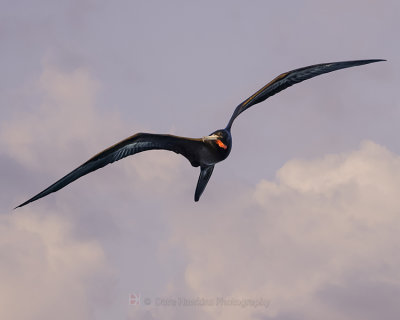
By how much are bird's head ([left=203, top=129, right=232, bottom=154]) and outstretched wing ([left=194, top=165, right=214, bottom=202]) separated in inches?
59.7

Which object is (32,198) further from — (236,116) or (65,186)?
(236,116)

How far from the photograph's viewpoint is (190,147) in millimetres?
16922

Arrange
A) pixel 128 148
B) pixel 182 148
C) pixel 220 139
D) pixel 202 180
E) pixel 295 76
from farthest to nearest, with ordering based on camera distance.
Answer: pixel 295 76
pixel 202 180
pixel 182 148
pixel 220 139
pixel 128 148

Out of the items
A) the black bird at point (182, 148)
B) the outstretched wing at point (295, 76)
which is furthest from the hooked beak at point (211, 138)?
the outstretched wing at point (295, 76)

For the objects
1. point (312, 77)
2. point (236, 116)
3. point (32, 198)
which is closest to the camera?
point (32, 198)

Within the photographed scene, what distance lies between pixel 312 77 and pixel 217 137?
4318 millimetres

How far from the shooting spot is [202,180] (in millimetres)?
18594

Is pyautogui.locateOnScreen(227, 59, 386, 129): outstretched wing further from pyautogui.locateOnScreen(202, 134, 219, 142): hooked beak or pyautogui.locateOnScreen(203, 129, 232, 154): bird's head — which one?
pyautogui.locateOnScreen(202, 134, 219, 142): hooked beak

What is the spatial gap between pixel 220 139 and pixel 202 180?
7.15 feet

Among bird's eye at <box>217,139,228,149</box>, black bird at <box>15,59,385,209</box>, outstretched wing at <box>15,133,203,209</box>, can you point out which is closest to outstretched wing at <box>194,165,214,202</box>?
black bird at <box>15,59,385,209</box>

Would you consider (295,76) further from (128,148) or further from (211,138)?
(128,148)

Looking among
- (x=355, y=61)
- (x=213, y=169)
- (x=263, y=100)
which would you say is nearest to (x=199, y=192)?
(x=213, y=169)

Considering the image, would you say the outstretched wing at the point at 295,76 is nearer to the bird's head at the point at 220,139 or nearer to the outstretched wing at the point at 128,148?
the bird's head at the point at 220,139

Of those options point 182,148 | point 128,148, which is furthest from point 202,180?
point 128,148
